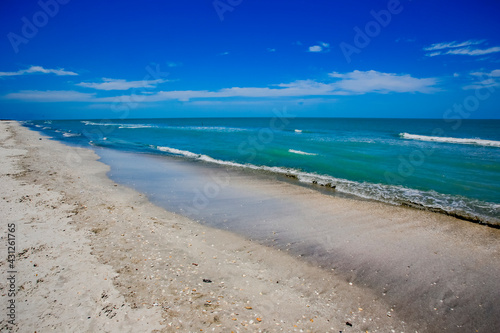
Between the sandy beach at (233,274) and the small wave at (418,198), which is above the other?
the small wave at (418,198)

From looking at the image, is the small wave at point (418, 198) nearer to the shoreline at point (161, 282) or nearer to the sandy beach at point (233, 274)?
the sandy beach at point (233, 274)

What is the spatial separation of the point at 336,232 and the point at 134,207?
773 cm

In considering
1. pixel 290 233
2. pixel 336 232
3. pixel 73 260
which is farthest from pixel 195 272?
pixel 336 232

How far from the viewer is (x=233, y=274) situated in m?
5.64

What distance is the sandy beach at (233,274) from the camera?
172 inches

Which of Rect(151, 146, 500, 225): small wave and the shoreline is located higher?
Rect(151, 146, 500, 225): small wave

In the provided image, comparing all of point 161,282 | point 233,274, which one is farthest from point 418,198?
point 161,282

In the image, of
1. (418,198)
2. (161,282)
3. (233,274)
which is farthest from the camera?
(418,198)

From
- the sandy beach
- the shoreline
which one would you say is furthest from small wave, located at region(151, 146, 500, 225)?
the shoreline

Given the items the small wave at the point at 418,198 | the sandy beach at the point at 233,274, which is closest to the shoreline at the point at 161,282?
the sandy beach at the point at 233,274

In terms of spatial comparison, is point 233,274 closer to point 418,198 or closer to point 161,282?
point 161,282

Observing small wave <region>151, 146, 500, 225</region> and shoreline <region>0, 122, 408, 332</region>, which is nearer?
shoreline <region>0, 122, 408, 332</region>

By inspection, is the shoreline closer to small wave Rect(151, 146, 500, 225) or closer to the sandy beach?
the sandy beach

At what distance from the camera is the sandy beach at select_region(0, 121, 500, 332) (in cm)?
438
